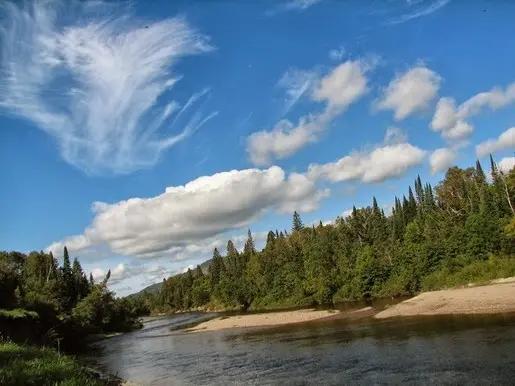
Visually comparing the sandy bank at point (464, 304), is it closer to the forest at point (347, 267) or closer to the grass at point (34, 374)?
the forest at point (347, 267)

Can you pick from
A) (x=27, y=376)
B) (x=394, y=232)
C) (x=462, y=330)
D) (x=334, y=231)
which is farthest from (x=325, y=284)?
(x=27, y=376)

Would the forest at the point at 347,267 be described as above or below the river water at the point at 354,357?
above

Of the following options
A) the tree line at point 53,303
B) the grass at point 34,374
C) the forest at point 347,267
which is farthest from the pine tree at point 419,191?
the grass at point 34,374

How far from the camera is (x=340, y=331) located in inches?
1962

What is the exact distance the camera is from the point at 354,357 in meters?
34.1

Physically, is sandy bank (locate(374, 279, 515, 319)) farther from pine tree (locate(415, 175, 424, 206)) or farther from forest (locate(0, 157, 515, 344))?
pine tree (locate(415, 175, 424, 206))

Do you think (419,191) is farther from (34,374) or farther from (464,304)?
(34,374)

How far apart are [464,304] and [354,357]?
956 inches

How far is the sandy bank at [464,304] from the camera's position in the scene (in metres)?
46.7

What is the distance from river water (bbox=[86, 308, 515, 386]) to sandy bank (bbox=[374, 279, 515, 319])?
11.3 ft

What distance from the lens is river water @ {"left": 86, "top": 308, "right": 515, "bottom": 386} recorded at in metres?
26.5

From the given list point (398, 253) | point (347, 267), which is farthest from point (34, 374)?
point (347, 267)

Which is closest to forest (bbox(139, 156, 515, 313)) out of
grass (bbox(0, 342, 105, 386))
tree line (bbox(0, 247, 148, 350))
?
tree line (bbox(0, 247, 148, 350))

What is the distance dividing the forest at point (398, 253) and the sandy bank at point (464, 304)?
1634 centimetres
